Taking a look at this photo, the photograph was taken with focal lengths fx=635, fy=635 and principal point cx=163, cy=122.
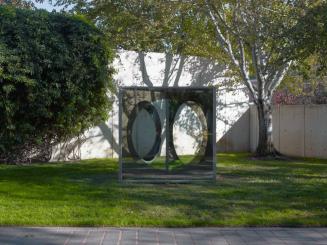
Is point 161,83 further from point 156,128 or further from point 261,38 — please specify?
point 156,128

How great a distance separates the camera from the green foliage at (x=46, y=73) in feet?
45.0

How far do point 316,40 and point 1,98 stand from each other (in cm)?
697

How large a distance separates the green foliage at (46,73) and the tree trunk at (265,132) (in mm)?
8108

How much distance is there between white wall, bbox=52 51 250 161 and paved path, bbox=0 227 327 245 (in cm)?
1231

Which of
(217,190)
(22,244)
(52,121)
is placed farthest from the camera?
(52,121)

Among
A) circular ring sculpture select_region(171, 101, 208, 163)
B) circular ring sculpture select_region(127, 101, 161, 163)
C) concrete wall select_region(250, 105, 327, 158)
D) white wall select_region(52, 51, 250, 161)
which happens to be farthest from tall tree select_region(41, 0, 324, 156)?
circular ring sculpture select_region(127, 101, 161, 163)

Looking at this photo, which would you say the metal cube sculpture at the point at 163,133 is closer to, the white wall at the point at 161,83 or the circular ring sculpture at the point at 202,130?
the circular ring sculpture at the point at 202,130

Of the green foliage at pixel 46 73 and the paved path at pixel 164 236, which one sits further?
the green foliage at pixel 46 73

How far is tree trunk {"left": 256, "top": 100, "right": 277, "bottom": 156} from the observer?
21656 mm

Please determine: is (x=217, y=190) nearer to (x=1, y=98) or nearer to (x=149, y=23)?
(x=1, y=98)

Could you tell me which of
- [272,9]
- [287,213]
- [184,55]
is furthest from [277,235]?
[184,55]

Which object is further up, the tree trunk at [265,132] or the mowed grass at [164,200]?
the tree trunk at [265,132]

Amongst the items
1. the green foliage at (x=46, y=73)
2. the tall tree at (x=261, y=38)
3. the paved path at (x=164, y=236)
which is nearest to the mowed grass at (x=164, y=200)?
the paved path at (x=164, y=236)

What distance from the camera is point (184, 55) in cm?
2352
